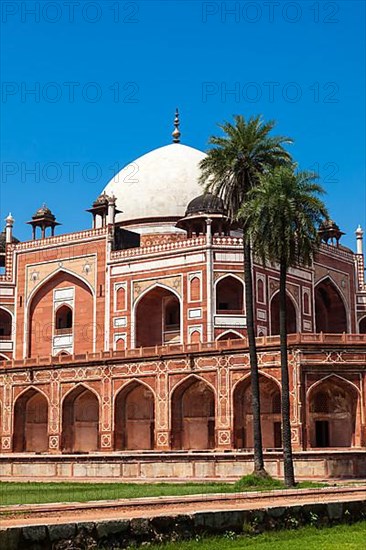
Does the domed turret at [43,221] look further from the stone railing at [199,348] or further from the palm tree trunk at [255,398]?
the palm tree trunk at [255,398]

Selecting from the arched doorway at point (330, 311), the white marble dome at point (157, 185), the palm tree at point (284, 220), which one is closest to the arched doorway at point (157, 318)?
the white marble dome at point (157, 185)

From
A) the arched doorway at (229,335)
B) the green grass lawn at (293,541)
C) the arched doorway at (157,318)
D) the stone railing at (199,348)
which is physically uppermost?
the arched doorway at (157,318)

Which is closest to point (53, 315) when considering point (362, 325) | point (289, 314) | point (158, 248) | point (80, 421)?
point (158, 248)

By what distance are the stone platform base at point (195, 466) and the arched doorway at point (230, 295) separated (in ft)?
42.7

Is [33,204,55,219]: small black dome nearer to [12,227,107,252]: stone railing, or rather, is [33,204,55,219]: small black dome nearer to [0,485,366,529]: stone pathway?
[12,227,107,252]: stone railing

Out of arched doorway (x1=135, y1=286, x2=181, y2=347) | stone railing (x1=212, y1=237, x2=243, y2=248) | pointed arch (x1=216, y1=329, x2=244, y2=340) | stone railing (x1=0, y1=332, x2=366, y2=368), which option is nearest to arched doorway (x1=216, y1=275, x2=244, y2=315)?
pointed arch (x1=216, y1=329, x2=244, y2=340)

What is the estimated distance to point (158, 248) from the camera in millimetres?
42375

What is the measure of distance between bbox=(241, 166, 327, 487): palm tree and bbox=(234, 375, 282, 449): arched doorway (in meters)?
8.05

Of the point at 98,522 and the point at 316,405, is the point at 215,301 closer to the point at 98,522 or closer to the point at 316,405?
the point at 316,405

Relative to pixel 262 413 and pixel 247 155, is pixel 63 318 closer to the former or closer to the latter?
pixel 262 413

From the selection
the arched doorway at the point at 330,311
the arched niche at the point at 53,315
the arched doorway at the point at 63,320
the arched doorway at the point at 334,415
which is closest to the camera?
the arched doorway at the point at 334,415

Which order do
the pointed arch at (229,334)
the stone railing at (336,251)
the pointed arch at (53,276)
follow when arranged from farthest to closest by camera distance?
1. the stone railing at (336,251)
2. the pointed arch at (53,276)
3. the pointed arch at (229,334)

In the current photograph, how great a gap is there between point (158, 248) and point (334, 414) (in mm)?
13567

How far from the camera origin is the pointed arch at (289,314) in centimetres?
4228
